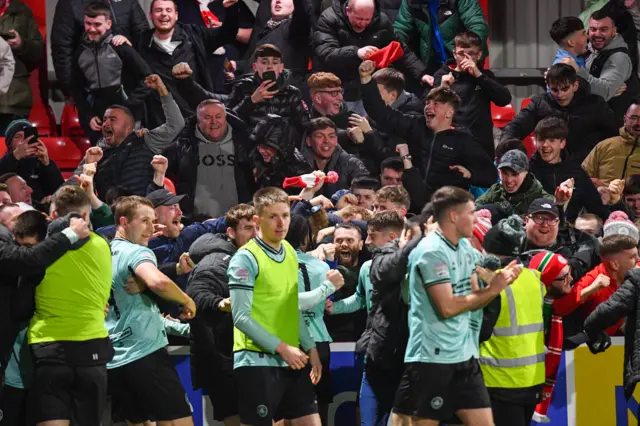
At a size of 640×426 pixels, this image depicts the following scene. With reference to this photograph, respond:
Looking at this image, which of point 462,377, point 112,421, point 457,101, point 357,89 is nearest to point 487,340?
point 462,377

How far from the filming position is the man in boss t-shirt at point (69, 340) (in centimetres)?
855

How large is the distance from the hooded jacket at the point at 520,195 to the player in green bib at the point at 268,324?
283 centimetres

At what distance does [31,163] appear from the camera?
12.4 meters

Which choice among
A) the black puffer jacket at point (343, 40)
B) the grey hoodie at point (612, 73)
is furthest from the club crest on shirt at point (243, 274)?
the grey hoodie at point (612, 73)

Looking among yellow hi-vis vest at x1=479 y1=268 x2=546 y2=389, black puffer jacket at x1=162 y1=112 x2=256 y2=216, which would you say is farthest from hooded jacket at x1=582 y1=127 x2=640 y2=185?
yellow hi-vis vest at x1=479 y1=268 x2=546 y2=389

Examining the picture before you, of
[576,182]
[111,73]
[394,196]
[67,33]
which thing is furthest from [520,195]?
[67,33]

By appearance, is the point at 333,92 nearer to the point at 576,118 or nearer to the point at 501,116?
the point at 576,118

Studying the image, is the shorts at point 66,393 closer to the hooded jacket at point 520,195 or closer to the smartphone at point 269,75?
the hooded jacket at point 520,195

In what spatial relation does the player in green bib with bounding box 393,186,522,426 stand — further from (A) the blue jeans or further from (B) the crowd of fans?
(A) the blue jeans

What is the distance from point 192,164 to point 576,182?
3538mm

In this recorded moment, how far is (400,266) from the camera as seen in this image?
833 cm

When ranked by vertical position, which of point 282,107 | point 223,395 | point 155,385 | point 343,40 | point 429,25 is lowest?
point 223,395

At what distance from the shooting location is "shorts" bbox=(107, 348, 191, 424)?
884 centimetres

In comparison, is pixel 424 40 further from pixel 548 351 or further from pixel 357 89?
pixel 548 351
